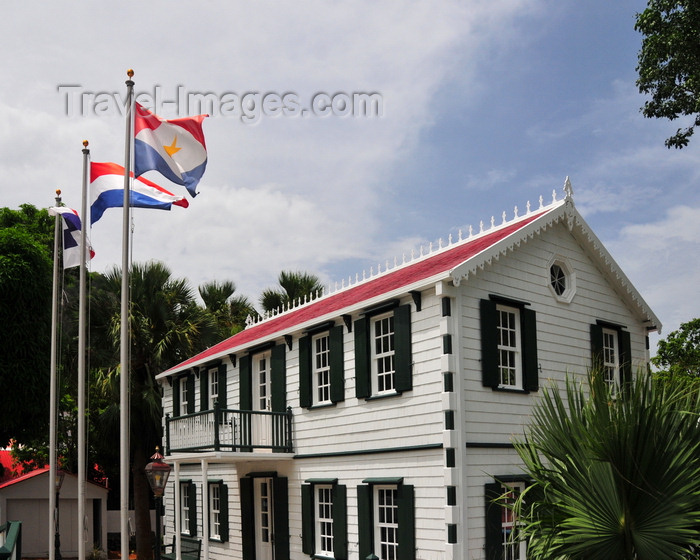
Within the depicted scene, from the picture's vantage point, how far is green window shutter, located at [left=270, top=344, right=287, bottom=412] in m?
19.0

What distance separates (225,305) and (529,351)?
754 inches

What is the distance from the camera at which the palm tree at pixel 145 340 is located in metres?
27.9

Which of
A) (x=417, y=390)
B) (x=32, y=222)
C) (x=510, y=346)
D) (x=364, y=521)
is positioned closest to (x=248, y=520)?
(x=364, y=521)

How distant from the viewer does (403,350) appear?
15055 millimetres

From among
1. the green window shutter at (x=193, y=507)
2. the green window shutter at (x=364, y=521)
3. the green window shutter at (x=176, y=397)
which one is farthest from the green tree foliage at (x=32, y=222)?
the green window shutter at (x=364, y=521)

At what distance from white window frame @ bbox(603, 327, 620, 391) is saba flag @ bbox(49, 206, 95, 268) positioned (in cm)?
1183

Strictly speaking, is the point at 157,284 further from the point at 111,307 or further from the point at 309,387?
the point at 309,387

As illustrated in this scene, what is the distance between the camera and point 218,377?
22.4 m

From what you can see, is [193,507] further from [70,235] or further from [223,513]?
[70,235]

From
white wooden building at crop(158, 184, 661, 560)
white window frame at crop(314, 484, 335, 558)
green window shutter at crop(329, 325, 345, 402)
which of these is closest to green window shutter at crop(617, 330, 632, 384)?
white wooden building at crop(158, 184, 661, 560)

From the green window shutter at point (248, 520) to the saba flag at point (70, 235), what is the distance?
6.80 meters

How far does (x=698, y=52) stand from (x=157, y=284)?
18329 mm

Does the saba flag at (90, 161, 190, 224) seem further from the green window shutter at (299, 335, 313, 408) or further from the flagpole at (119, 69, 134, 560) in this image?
the green window shutter at (299, 335, 313, 408)

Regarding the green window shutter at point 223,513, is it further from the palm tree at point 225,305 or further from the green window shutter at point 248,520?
the palm tree at point 225,305
